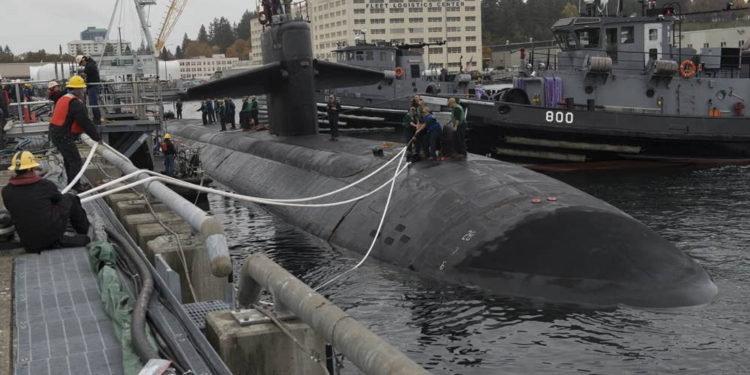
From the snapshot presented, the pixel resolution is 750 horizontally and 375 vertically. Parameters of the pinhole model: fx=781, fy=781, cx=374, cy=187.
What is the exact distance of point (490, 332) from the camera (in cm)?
930

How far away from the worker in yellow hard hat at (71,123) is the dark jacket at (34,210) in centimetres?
312

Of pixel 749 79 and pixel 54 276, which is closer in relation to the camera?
pixel 54 276

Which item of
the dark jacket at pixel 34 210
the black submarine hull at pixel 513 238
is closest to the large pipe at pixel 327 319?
the dark jacket at pixel 34 210

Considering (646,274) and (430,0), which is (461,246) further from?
(430,0)

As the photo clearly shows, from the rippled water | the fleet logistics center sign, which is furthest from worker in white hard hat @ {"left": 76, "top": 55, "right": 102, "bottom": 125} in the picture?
the fleet logistics center sign

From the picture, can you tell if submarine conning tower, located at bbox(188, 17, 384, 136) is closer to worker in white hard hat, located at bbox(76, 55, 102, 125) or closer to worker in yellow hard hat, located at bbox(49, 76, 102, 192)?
worker in white hard hat, located at bbox(76, 55, 102, 125)

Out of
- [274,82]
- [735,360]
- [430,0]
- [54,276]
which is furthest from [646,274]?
[430,0]

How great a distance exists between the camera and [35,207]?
780cm

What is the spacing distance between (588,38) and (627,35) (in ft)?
4.45

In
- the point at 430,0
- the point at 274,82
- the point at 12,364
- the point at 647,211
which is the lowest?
the point at 647,211

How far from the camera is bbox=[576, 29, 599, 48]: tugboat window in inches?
1112

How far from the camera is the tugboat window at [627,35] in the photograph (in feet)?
91.7

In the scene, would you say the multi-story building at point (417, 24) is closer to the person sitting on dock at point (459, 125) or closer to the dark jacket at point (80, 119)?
the person sitting on dock at point (459, 125)

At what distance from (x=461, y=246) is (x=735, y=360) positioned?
3.74m
